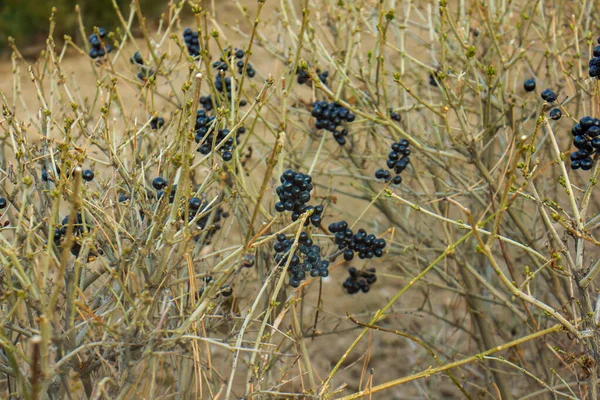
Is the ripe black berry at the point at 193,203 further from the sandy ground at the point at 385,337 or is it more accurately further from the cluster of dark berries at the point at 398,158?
the sandy ground at the point at 385,337

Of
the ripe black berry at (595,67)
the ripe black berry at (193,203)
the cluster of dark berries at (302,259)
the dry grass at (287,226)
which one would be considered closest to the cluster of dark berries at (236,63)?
the dry grass at (287,226)

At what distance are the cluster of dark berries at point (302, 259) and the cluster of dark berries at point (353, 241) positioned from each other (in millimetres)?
194

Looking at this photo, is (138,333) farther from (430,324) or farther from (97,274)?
(430,324)

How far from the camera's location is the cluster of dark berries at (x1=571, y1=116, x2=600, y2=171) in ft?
6.30

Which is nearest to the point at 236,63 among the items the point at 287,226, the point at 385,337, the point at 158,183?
the point at 158,183

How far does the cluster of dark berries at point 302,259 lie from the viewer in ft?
6.78

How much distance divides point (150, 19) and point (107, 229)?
812 cm

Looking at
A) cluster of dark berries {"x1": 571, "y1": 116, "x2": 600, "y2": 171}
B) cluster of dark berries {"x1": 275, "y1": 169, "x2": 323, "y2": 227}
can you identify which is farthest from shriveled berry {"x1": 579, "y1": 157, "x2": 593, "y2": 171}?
cluster of dark berries {"x1": 275, "y1": 169, "x2": 323, "y2": 227}

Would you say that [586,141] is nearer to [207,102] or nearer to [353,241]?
[353,241]

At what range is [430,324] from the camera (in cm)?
470

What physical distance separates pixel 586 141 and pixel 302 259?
0.89 meters

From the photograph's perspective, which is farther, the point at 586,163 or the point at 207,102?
the point at 207,102

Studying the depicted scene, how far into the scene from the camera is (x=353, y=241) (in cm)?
232

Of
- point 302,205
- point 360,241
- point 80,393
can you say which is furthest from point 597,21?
point 80,393
